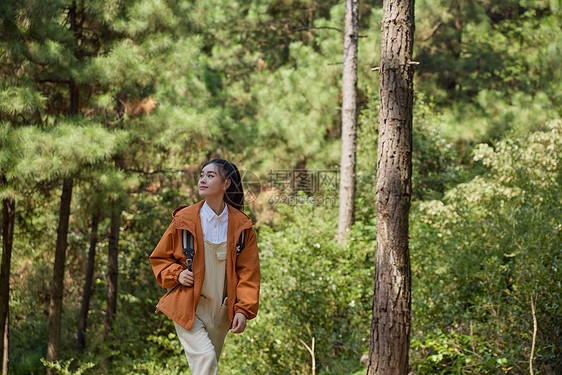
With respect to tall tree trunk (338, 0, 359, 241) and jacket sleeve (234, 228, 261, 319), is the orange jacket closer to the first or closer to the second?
jacket sleeve (234, 228, 261, 319)

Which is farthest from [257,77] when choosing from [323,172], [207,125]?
Answer: [207,125]

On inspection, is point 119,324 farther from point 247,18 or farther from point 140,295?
point 247,18

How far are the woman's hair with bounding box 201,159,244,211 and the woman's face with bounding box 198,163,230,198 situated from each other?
0.03 metres

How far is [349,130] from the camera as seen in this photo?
866 cm

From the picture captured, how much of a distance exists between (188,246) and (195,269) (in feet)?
0.43

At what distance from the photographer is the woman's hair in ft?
11.2

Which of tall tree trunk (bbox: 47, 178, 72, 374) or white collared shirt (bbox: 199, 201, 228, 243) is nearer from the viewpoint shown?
white collared shirt (bbox: 199, 201, 228, 243)

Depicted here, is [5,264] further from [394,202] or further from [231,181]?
[394,202]

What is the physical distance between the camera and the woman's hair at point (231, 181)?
134 inches

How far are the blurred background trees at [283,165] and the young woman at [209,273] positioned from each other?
244 cm

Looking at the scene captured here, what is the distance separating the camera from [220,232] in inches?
131

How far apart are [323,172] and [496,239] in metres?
5.48

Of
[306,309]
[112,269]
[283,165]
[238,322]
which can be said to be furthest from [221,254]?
[283,165]

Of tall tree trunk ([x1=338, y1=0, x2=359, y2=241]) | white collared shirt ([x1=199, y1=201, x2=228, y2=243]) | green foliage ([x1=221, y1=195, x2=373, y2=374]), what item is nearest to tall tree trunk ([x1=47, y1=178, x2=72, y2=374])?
green foliage ([x1=221, y1=195, x2=373, y2=374])
